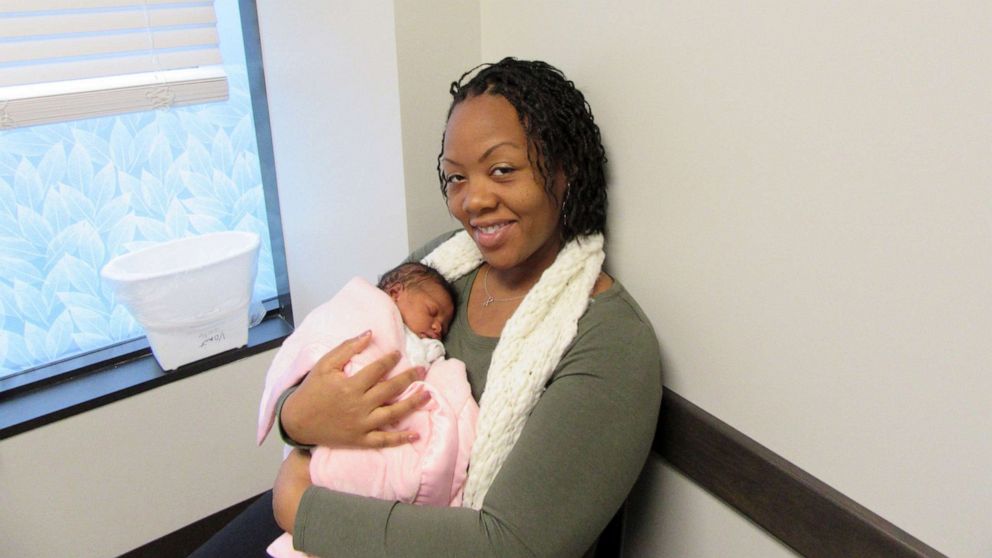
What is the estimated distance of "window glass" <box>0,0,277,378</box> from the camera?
1624mm

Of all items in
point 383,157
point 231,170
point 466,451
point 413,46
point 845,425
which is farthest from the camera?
point 231,170

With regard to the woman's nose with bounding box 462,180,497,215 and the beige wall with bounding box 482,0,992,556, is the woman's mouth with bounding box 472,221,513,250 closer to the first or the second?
the woman's nose with bounding box 462,180,497,215

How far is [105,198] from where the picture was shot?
172 cm

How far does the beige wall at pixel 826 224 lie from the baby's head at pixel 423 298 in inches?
13.7

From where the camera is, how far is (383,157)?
1.43 m

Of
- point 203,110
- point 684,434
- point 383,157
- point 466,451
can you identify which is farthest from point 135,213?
point 684,434

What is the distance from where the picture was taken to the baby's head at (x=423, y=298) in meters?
1.19

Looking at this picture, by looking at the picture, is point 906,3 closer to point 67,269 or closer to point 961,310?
point 961,310

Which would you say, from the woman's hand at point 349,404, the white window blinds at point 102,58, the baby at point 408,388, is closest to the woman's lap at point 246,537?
the baby at point 408,388

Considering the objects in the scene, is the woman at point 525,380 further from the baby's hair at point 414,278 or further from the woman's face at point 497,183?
the baby's hair at point 414,278

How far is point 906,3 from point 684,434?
2.13 feet

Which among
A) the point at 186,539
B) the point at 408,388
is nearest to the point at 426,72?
the point at 408,388

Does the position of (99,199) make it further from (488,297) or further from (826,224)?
(826,224)

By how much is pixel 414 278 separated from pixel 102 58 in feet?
3.26
